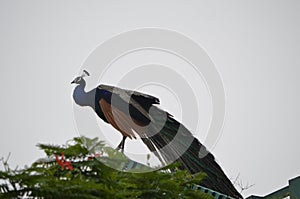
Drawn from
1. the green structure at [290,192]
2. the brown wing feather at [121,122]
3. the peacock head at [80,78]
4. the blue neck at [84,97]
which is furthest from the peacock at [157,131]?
the peacock head at [80,78]

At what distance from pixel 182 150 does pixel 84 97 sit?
6.06 ft

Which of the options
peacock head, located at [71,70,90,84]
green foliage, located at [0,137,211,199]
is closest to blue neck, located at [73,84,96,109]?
peacock head, located at [71,70,90,84]

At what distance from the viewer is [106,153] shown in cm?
433

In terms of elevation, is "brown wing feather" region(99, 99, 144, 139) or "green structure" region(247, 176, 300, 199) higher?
"brown wing feather" region(99, 99, 144, 139)

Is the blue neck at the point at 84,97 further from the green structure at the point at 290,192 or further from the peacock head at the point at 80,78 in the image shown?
the green structure at the point at 290,192

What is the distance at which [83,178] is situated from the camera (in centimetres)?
412

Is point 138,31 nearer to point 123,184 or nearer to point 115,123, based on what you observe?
point 115,123

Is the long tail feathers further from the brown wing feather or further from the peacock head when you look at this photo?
the peacock head

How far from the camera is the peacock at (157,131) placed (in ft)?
23.2

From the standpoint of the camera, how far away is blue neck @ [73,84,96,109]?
26.9 ft

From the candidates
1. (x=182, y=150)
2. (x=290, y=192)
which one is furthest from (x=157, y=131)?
(x=290, y=192)

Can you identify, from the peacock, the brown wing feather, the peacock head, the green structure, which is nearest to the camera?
the green structure

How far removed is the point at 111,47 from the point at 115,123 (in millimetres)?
1153

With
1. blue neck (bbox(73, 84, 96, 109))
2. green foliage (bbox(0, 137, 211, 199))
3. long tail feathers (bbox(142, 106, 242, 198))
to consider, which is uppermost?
blue neck (bbox(73, 84, 96, 109))
